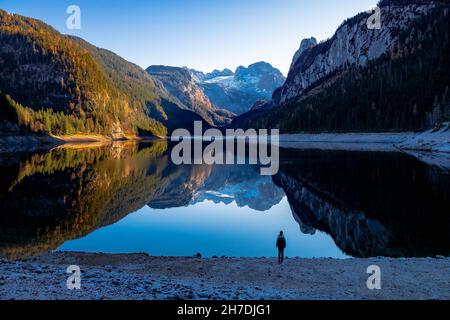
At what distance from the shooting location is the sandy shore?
39.2ft

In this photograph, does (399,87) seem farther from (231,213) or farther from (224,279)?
(224,279)

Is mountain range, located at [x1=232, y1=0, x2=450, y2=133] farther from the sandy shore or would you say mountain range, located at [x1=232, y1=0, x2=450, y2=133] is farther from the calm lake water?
the sandy shore

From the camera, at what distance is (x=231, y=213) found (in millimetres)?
35781

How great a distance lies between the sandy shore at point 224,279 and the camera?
11.9 meters

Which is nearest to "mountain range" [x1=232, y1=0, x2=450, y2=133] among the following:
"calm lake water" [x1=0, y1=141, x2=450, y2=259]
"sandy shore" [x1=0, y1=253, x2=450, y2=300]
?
"calm lake water" [x1=0, y1=141, x2=450, y2=259]

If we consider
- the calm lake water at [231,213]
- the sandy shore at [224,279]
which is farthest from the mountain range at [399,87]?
the sandy shore at [224,279]

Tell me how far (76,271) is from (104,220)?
54.0ft

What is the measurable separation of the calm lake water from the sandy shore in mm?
3464

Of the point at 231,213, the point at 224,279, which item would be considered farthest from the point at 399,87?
the point at 224,279

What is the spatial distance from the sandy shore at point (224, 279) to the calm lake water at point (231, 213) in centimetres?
346
